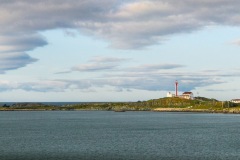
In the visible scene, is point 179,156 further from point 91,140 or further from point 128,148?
point 91,140

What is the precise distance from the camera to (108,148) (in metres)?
89.0

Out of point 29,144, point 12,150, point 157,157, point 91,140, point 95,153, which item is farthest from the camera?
point 91,140

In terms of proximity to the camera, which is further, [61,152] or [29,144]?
[29,144]

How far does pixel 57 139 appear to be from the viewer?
109 m

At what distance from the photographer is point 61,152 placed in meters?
83.1

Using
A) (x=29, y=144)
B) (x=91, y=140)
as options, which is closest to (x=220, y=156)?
(x=91, y=140)

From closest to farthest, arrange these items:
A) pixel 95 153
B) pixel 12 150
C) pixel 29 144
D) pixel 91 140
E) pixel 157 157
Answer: pixel 157 157 < pixel 95 153 < pixel 12 150 < pixel 29 144 < pixel 91 140

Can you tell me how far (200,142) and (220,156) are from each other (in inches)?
909

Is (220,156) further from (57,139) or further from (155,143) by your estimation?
(57,139)

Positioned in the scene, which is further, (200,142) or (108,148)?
(200,142)

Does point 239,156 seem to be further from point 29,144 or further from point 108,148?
point 29,144

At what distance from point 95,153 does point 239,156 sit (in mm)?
28871

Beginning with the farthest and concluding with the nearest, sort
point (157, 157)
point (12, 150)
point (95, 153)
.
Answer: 1. point (12, 150)
2. point (95, 153)
3. point (157, 157)

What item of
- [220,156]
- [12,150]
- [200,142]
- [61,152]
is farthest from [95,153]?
[200,142]
